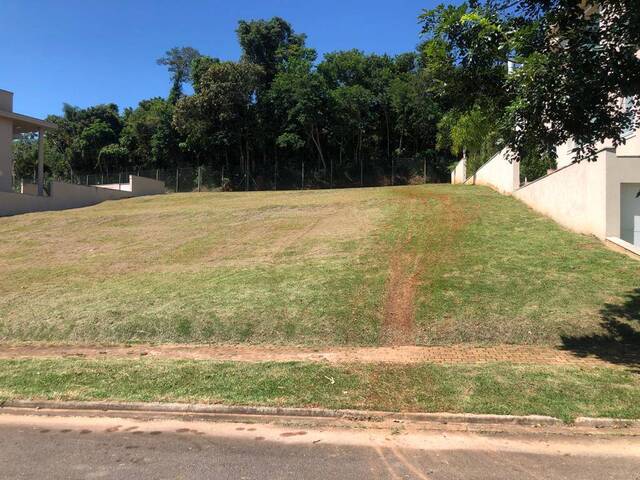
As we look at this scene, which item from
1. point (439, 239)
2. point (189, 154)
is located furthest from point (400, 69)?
point (439, 239)

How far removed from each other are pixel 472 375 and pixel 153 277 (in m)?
8.67

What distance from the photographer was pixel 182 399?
6.58 meters

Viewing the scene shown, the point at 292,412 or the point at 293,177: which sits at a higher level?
the point at 293,177

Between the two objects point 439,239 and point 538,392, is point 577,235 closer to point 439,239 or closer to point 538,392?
point 439,239

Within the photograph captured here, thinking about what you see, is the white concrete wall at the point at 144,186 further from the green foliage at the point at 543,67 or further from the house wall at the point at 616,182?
the green foliage at the point at 543,67

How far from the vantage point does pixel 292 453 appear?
5082 mm

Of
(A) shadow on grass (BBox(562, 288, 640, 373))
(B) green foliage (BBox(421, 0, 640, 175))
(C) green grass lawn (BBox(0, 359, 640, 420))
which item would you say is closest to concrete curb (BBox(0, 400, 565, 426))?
(C) green grass lawn (BBox(0, 359, 640, 420))

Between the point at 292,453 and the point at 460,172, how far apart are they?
111ft

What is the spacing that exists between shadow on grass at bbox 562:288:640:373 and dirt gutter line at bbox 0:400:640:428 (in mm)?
2422

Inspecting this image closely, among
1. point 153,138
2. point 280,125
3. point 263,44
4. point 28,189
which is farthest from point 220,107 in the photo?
point 28,189

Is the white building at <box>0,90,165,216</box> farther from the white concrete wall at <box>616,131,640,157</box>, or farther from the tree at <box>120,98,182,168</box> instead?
the white concrete wall at <box>616,131,640,157</box>

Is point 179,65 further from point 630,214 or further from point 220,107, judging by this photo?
point 630,214

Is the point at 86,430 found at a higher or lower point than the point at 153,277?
lower

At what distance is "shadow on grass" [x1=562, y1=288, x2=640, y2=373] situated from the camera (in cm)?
794
